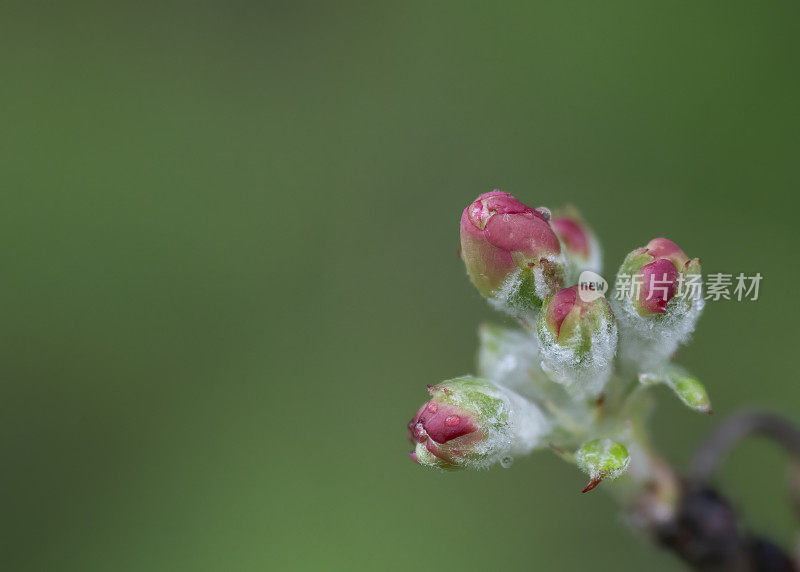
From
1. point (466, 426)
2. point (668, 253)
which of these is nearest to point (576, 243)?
point (668, 253)

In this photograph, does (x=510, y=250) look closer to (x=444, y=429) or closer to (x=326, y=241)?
(x=444, y=429)

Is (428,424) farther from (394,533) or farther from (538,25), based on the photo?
(538,25)

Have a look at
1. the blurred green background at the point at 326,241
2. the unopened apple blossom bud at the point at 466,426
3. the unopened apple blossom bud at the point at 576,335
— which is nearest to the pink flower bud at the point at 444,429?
the unopened apple blossom bud at the point at 466,426

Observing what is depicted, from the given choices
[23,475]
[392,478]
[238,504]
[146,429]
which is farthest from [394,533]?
[23,475]

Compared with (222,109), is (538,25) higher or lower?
higher

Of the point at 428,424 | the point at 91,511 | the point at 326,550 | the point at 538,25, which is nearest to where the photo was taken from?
the point at 428,424
